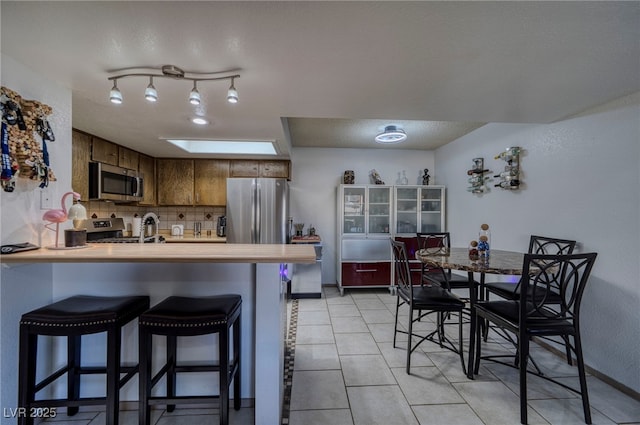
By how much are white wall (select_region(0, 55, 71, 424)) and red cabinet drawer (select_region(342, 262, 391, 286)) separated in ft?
10.2

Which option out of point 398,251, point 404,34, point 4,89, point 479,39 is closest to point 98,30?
point 4,89

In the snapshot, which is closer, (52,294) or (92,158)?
(52,294)

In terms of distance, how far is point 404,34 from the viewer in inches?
46.7

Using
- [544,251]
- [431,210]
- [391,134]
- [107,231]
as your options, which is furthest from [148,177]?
[544,251]

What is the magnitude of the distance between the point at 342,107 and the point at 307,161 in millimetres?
2321

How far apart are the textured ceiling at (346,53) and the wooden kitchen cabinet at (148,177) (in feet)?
4.91

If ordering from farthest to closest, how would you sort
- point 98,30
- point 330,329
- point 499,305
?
point 330,329, point 499,305, point 98,30

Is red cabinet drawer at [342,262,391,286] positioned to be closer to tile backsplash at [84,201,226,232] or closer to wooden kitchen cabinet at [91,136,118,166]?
tile backsplash at [84,201,226,232]

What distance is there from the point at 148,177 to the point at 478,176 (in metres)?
4.42

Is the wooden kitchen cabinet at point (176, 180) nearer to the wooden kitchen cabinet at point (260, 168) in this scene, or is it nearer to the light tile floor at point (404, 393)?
the wooden kitchen cabinet at point (260, 168)

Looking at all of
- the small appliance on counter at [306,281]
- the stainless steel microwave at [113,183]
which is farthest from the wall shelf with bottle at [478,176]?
the stainless steel microwave at [113,183]

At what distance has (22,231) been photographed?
146 cm

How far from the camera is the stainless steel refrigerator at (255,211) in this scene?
3.53 metres

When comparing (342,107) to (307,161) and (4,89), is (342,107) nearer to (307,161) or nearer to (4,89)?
(4,89)
